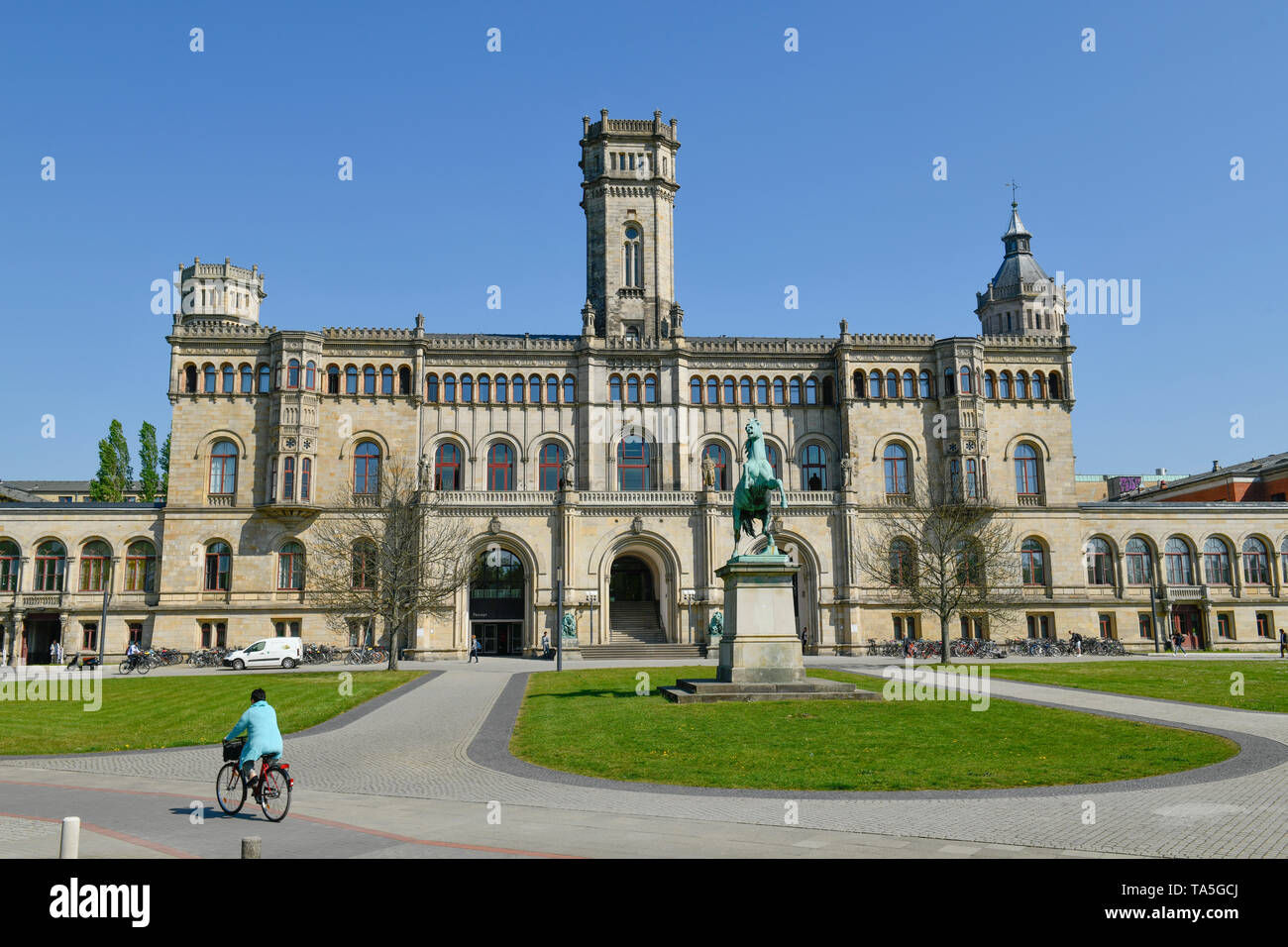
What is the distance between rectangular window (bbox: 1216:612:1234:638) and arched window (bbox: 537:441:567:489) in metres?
44.6

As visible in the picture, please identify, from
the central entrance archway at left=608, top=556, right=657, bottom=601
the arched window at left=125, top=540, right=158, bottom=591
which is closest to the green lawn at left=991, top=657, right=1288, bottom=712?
the central entrance archway at left=608, top=556, right=657, bottom=601

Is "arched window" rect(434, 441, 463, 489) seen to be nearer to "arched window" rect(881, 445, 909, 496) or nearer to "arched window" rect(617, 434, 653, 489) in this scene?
"arched window" rect(617, 434, 653, 489)

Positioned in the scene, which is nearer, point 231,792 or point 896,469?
point 231,792

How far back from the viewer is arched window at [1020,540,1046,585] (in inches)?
2461

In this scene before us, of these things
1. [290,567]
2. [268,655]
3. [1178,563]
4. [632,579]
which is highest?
[290,567]

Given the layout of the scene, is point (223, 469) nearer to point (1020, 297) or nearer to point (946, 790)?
point (946, 790)

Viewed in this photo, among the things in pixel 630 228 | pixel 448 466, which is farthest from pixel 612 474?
pixel 630 228

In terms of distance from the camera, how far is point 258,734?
42.3ft

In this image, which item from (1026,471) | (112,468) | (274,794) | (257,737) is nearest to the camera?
(274,794)

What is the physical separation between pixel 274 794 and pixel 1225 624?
219ft

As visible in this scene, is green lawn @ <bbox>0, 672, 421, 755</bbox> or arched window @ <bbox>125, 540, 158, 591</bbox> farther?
arched window @ <bbox>125, 540, 158, 591</bbox>

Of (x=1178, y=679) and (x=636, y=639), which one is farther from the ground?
(x=636, y=639)

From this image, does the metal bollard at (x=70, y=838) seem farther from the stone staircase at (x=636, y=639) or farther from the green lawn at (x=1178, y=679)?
the stone staircase at (x=636, y=639)
